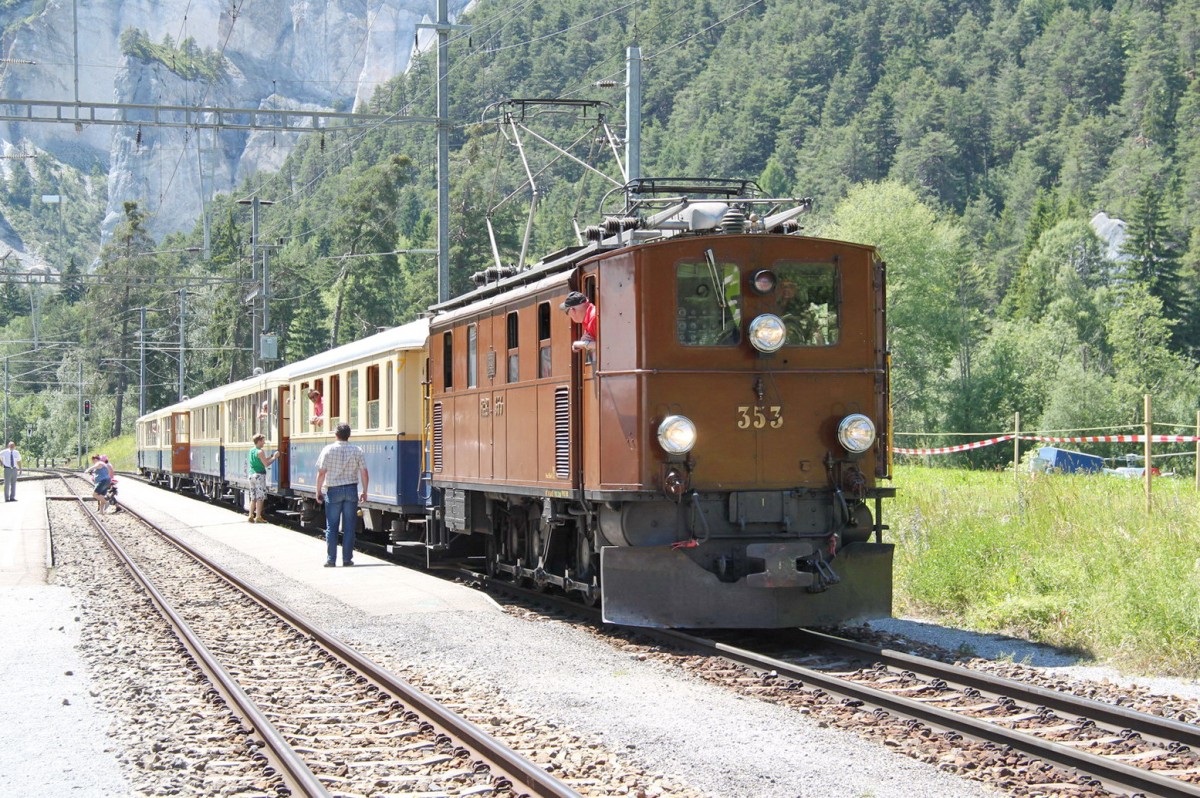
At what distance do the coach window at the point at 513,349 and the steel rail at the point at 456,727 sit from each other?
117 inches

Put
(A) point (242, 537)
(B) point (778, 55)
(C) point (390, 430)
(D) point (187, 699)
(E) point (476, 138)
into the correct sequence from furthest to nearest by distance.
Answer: (B) point (778, 55), (E) point (476, 138), (A) point (242, 537), (C) point (390, 430), (D) point (187, 699)

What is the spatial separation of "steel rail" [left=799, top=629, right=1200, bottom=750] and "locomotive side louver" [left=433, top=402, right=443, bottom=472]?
6782 mm

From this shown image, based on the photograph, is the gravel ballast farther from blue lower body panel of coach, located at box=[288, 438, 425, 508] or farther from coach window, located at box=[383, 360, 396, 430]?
coach window, located at box=[383, 360, 396, 430]

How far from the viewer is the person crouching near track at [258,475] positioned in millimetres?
27516

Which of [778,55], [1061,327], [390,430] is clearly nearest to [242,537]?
[390,430]

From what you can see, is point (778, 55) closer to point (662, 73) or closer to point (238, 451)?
point (662, 73)

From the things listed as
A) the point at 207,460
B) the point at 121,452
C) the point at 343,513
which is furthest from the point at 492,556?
the point at 121,452

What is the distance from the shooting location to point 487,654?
35.7ft

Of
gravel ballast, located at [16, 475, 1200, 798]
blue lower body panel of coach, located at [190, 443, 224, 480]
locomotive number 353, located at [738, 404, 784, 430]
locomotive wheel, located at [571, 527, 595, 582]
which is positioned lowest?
gravel ballast, located at [16, 475, 1200, 798]

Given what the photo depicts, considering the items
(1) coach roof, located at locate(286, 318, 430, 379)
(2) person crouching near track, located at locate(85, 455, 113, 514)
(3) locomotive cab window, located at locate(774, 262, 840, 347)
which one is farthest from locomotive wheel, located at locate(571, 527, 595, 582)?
(2) person crouching near track, located at locate(85, 455, 113, 514)

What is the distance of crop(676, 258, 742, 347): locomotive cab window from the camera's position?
1084cm

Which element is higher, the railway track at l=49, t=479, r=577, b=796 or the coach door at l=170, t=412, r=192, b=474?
the coach door at l=170, t=412, r=192, b=474

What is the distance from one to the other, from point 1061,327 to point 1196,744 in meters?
73.7

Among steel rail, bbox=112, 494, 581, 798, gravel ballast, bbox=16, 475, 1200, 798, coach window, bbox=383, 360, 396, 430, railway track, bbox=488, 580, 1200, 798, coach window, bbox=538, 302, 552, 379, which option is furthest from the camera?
coach window, bbox=383, 360, 396, 430
